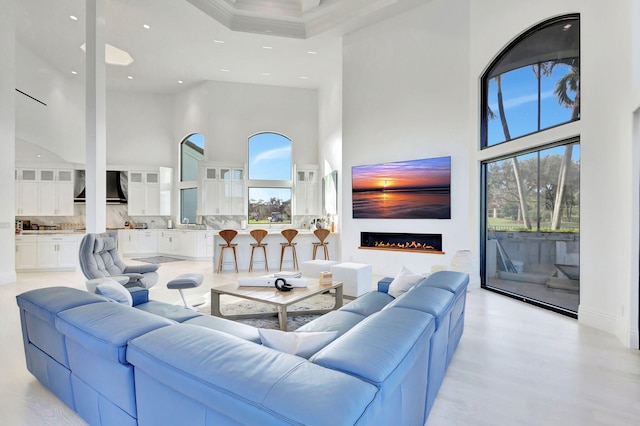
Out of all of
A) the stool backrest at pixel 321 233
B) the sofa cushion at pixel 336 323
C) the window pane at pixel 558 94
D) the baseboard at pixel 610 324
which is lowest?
the baseboard at pixel 610 324

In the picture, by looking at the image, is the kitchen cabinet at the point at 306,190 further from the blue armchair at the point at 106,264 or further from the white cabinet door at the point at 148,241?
the blue armchair at the point at 106,264

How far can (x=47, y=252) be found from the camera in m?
7.37

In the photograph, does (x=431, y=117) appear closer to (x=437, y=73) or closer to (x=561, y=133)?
(x=437, y=73)

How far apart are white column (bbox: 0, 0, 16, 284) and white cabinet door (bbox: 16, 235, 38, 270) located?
42.0 inches

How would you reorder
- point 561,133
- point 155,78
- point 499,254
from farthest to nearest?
1. point 155,78
2. point 499,254
3. point 561,133

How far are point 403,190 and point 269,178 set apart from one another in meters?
4.93

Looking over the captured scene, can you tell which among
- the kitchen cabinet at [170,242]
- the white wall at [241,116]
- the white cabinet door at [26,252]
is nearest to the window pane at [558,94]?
the white wall at [241,116]

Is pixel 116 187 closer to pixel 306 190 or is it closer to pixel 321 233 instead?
pixel 306 190

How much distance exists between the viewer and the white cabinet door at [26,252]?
7.20 meters

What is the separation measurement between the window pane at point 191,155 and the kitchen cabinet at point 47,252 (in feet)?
12.5

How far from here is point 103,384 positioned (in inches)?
68.3

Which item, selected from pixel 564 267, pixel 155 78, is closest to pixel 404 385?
pixel 564 267

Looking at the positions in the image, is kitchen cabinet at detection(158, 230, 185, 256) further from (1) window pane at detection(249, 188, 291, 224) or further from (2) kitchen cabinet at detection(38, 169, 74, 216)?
(2) kitchen cabinet at detection(38, 169, 74, 216)

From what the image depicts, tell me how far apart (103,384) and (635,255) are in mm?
4389
